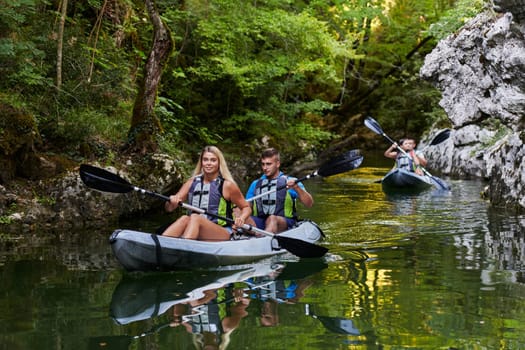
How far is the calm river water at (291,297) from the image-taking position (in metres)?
3.75

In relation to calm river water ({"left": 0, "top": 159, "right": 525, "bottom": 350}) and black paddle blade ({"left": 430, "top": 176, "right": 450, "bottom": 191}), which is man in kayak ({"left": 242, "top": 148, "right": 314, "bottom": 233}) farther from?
black paddle blade ({"left": 430, "top": 176, "right": 450, "bottom": 191})

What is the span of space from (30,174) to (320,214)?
455 cm

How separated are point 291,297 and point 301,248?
146 cm

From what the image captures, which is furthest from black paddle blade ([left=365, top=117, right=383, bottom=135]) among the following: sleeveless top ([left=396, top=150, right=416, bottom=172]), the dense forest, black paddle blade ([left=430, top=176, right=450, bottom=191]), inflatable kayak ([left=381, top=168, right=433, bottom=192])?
black paddle blade ([left=430, top=176, right=450, bottom=191])

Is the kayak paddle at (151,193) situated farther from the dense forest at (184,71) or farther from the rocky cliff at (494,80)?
the rocky cliff at (494,80)

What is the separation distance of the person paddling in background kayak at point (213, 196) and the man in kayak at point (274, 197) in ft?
2.37

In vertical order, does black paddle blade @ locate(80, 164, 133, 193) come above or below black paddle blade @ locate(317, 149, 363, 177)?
below

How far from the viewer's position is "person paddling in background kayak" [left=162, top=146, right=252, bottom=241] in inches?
243

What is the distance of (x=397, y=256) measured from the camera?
654 centimetres

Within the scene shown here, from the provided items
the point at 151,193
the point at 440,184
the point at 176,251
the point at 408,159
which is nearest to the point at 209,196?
the point at 151,193

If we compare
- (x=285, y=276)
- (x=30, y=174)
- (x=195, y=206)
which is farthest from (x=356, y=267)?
→ (x=30, y=174)

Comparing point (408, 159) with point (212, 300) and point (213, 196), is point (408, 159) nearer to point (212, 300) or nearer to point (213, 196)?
point (213, 196)

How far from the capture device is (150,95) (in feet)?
31.7

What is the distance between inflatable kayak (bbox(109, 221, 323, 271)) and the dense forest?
10.8 ft
